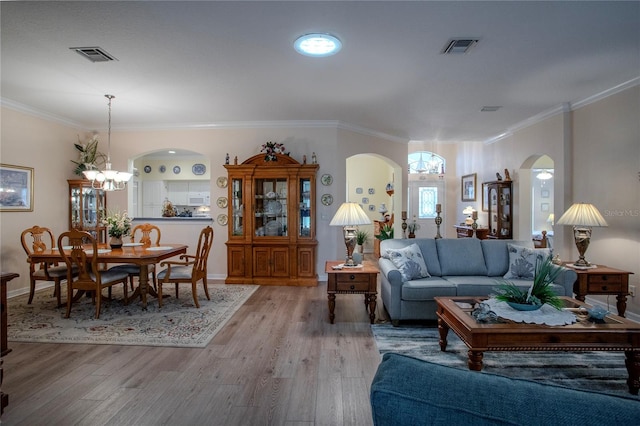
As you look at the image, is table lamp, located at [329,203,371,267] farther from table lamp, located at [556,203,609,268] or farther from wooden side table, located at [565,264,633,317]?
wooden side table, located at [565,264,633,317]

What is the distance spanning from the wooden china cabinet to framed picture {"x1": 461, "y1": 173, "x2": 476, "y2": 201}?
4692 mm

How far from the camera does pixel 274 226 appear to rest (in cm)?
582

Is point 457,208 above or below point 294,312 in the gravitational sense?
above

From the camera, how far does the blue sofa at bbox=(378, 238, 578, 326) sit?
3682mm

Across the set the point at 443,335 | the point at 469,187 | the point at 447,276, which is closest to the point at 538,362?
the point at 443,335

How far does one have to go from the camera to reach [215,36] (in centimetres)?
298

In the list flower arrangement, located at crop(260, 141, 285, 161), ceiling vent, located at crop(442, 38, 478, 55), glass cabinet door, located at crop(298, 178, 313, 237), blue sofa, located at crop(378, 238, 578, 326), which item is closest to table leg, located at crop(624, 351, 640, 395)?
blue sofa, located at crop(378, 238, 578, 326)

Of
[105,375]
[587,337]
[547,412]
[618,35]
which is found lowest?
[105,375]

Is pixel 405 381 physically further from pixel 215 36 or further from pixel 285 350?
pixel 215 36

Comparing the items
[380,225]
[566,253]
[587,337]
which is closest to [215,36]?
[587,337]

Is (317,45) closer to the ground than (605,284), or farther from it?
farther from it

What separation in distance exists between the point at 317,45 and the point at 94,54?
7.00ft

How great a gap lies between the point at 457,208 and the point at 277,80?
24.2ft

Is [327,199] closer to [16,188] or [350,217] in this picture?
[350,217]
